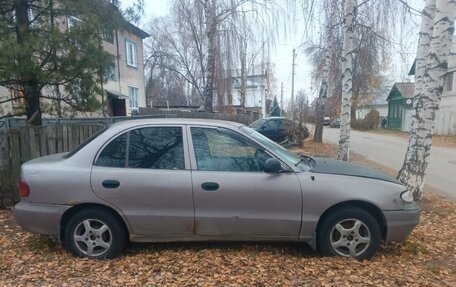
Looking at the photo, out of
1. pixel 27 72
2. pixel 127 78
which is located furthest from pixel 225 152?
pixel 127 78

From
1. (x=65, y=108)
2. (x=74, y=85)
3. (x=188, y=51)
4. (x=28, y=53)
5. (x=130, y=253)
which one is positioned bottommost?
(x=130, y=253)

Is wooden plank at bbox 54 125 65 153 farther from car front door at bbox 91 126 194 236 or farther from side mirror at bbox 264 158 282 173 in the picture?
side mirror at bbox 264 158 282 173

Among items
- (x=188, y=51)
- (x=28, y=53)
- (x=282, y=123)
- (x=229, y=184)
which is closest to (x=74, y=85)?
(x=28, y=53)

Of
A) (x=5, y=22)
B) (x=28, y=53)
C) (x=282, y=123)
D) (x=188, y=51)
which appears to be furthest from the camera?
(x=188, y=51)

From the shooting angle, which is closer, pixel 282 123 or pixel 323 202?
pixel 323 202

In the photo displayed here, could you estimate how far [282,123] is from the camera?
639 inches

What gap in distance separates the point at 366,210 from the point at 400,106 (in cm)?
3580

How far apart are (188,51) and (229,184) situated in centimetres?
2961

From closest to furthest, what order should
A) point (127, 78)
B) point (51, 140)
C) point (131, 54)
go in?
point (51, 140) < point (127, 78) < point (131, 54)

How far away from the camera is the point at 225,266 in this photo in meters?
3.34

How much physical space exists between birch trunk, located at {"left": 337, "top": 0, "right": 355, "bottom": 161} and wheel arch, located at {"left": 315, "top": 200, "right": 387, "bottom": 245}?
6.66 metres

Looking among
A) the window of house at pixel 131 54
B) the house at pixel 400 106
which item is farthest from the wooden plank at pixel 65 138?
the house at pixel 400 106

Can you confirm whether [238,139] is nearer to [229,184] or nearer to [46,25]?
[229,184]

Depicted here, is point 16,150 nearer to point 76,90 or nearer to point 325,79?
point 76,90
